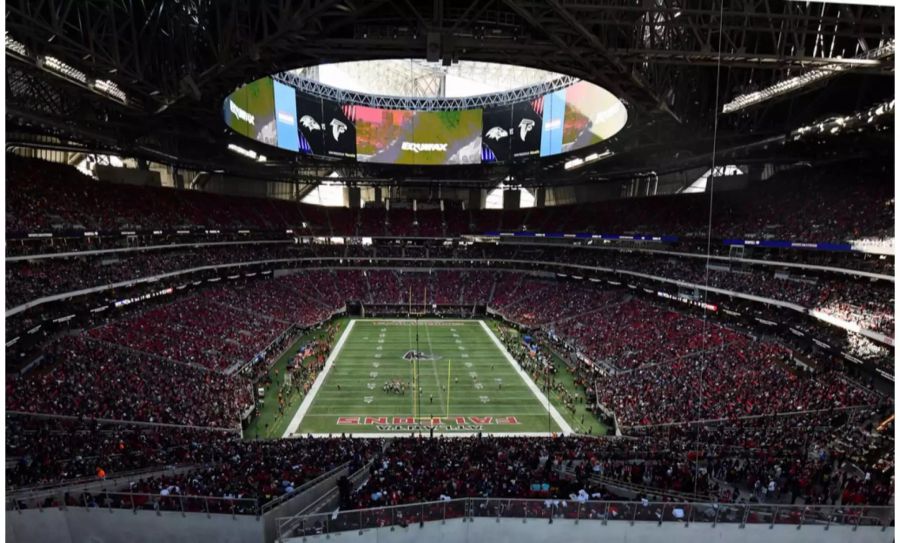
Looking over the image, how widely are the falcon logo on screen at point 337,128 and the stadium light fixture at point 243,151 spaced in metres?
6.48

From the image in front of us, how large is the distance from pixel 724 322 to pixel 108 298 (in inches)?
1374

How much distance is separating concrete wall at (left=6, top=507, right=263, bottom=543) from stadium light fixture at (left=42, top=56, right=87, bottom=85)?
15.1 metres

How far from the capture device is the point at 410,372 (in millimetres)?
30844

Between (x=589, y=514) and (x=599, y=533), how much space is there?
1.49ft

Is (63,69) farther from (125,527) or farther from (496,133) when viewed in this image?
(496,133)

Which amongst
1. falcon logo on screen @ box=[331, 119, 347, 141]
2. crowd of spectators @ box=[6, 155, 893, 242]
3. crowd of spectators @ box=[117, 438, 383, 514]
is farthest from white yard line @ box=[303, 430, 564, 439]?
falcon logo on screen @ box=[331, 119, 347, 141]

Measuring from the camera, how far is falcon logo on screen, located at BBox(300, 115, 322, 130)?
44.7 meters

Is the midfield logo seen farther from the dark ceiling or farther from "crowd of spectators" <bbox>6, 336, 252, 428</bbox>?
the dark ceiling

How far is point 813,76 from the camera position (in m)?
19.6

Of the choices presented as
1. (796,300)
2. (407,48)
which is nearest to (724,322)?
(796,300)

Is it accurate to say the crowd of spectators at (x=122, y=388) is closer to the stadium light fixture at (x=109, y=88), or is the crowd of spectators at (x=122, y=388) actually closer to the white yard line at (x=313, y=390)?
the white yard line at (x=313, y=390)

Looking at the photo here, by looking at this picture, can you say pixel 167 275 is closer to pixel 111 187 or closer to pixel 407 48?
pixel 111 187

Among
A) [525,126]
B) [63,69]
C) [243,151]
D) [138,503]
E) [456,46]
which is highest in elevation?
[525,126]

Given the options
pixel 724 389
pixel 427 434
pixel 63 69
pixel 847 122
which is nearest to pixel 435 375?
pixel 427 434
